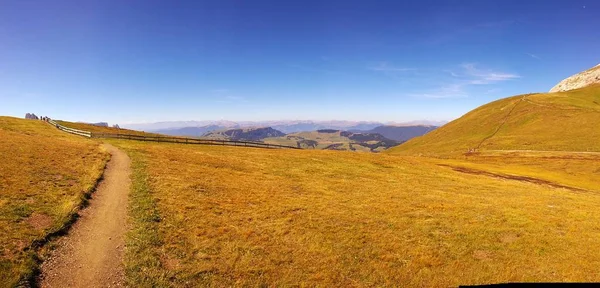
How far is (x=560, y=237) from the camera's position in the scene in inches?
843

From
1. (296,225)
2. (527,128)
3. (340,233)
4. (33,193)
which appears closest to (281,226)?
(296,225)

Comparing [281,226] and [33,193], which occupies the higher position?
[33,193]

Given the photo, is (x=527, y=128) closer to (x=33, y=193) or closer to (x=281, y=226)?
(x=281, y=226)

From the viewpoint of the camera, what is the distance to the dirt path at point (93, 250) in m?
12.9

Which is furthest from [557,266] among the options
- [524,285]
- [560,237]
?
[560,237]

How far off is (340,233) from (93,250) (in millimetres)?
14606

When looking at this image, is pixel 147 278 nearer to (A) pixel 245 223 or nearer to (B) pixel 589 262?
(A) pixel 245 223

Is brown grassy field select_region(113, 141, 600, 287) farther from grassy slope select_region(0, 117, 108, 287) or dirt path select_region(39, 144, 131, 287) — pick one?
grassy slope select_region(0, 117, 108, 287)

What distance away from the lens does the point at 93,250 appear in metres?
15.2

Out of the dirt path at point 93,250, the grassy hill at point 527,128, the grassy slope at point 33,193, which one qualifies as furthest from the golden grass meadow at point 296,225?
the grassy hill at point 527,128

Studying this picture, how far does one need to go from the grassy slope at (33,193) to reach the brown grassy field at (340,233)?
419 cm

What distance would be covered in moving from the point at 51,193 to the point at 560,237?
3835 cm

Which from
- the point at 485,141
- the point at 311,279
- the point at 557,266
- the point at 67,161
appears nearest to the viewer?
the point at 311,279

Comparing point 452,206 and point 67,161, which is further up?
point 67,161
